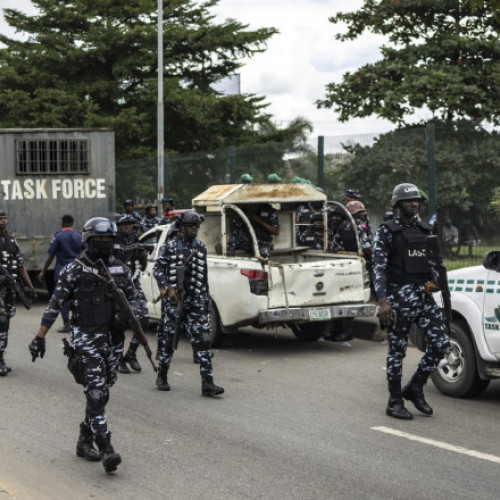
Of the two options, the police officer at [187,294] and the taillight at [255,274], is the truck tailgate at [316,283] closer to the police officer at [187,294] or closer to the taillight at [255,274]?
the taillight at [255,274]

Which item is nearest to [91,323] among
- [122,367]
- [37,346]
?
[37,346]

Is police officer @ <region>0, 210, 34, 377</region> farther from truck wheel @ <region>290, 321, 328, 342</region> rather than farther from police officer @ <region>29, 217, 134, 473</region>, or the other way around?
police officer @ <region>29, 217, 134, 473</region>

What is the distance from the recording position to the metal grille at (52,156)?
1858 cm

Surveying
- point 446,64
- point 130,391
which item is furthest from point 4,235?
point 446,64

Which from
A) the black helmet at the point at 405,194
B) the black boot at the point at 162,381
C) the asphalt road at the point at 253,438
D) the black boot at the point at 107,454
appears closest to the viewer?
the asphalt road at the point at 253,438

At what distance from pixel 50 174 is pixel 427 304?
11648mm

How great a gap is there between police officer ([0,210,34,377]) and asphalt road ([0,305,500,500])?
1.46ft

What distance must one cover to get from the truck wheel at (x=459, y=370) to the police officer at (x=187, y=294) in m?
2.14

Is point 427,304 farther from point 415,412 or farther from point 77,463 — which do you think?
point 77,463

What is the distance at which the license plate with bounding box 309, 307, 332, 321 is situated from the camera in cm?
1220

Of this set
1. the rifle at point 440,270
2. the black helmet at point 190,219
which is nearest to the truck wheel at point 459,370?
the rifle at point 440,270

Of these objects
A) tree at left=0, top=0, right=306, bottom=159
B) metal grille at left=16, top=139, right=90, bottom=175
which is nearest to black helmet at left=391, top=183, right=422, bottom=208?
metal grille at left=16, top=139, right=90, bottom=175

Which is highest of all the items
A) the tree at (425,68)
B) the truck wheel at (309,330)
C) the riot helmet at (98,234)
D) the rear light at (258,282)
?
the tree at (425,68)

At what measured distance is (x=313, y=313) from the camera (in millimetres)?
12227
